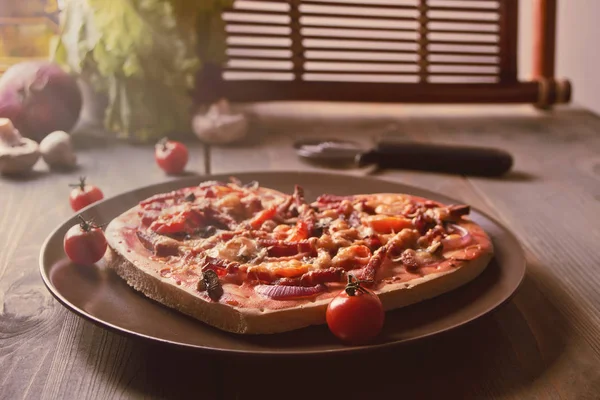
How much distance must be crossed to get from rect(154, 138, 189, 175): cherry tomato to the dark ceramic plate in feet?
3.37

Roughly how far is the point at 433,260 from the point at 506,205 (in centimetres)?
121

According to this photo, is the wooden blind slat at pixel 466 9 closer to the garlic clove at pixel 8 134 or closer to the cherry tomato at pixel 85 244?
the garlic clove at pixel 8 134

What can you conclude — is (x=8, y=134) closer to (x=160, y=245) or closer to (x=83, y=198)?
(x=83, y=198)

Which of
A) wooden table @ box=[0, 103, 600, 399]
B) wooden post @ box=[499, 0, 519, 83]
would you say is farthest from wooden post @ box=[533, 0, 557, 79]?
wooden table @ box=[0, 103, 600, 399]

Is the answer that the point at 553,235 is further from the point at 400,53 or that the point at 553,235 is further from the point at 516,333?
the point at 400,53

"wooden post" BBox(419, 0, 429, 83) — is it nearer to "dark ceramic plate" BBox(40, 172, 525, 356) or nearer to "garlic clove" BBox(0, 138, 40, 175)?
"dark ceramic plate" BBox(40, 172, 525, 356)

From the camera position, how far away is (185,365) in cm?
193

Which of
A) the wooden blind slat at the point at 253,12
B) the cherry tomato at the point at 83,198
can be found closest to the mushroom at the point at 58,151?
the cherry tomato at the point at 83,198

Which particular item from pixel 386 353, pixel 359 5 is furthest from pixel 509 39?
pixel 386 353

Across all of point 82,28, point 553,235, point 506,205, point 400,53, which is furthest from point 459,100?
point 82,28

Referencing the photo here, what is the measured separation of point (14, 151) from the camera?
382 cm

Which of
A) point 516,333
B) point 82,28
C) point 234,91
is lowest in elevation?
point 516,333

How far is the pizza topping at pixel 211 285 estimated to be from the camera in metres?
1.98

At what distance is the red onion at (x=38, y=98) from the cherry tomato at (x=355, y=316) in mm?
2990
